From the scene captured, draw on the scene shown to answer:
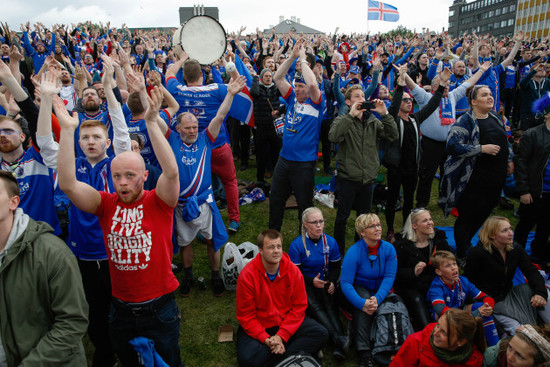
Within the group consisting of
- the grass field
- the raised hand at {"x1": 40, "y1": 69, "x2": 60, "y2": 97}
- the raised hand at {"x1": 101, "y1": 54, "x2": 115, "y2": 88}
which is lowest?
the grass field

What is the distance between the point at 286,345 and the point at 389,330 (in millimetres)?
1028

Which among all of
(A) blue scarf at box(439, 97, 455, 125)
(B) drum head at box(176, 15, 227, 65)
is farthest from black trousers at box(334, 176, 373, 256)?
(B) drum head at box(176, 15, 227, 65)

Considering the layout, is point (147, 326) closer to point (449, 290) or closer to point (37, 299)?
point (37, 299)

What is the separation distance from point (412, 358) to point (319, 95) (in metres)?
3.12

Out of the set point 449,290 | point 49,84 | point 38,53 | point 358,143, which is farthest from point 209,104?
point 38,53

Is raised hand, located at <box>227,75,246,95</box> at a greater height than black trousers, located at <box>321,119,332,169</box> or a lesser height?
greater

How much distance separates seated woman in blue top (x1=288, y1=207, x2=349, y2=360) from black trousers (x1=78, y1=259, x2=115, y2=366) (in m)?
1.87

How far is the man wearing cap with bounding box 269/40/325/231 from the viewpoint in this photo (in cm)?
469

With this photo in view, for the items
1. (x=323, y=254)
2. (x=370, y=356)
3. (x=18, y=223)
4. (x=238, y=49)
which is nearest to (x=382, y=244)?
(x=323, y=254)

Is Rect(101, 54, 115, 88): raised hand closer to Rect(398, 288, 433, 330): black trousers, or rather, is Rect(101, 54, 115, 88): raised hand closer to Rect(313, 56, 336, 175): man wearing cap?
Rect(398, 288, 433, 330): black trousers

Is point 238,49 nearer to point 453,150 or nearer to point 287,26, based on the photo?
point 453,150

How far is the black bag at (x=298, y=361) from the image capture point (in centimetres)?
313

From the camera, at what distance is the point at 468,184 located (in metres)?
4.71

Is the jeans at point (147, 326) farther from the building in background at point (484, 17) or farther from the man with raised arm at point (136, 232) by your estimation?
the building in background at point (484, 17)
